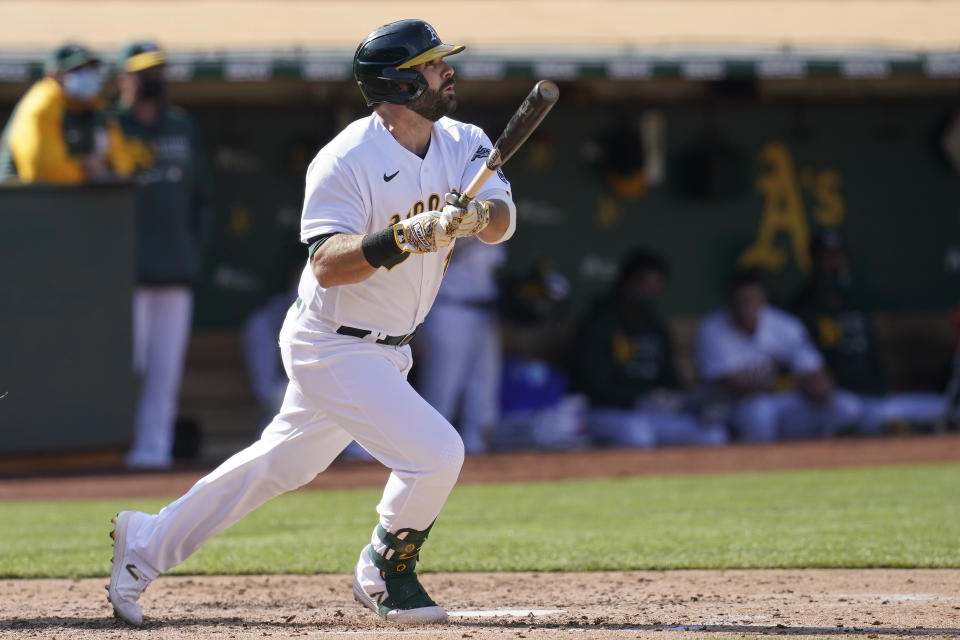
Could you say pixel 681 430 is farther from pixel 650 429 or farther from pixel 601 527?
pixel 601 527

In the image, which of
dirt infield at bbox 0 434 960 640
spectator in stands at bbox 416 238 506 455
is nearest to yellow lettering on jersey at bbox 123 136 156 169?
spectator in stands at bbox 416 238 506 455

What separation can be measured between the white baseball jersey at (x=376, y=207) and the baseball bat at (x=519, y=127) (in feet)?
0.67

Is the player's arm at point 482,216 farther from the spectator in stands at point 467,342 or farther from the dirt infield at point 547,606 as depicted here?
the spectator in stands at point 467,342

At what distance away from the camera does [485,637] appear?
3908 mm

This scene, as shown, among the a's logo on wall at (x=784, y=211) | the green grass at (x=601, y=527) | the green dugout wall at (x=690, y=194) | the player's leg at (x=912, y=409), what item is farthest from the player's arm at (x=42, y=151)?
the player's leg at (x=912, y=409)

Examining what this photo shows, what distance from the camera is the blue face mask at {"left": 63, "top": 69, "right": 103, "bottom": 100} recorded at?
7.69 meters

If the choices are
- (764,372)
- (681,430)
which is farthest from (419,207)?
(764,372)

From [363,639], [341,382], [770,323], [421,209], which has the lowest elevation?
[770,323]

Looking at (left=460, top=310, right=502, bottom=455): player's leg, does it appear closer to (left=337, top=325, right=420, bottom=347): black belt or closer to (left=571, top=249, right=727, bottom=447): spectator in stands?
(left=571, top=249, right=727, bottom=447): spectator in stands

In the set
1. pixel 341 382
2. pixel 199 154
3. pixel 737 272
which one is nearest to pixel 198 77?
pixel 199 154

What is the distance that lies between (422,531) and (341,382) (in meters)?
0.48

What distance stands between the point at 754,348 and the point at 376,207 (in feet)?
20.7

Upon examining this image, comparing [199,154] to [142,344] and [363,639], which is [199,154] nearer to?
[142,344]

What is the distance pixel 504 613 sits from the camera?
438 centimetres
